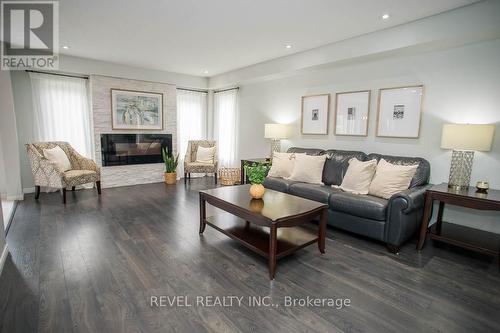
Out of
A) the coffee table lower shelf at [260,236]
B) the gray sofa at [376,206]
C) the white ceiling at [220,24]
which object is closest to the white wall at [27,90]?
the white ceiling at [220,24]

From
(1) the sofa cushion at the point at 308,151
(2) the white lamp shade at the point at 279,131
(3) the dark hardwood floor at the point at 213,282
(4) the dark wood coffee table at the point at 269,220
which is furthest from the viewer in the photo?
(2) the white lamp shade at the point at 279,131

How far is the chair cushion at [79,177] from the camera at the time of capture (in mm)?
4255

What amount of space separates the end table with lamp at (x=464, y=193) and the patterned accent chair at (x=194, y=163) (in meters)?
4.25

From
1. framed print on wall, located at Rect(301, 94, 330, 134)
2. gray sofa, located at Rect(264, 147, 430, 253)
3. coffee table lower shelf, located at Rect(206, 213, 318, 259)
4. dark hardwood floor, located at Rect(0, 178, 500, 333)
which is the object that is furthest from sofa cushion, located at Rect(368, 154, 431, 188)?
coffee table lower shelf, located at Rect(206, 213, 318, 259)

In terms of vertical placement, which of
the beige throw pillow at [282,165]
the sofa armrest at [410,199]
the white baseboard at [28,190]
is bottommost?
the white baseboard at [28,190]

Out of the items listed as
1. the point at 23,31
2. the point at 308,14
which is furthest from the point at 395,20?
the point at 23,31

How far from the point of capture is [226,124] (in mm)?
6504

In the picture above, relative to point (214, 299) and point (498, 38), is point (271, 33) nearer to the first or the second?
point (498, 38)

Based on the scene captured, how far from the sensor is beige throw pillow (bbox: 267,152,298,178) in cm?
418

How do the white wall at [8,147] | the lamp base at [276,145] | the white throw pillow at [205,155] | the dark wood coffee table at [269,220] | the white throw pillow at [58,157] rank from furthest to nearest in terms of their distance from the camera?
the white throw pillow at [205,155] < the lamp base at [276,145] < the white throw pillow at [58,157] < the white wall at [8,147] < the dark wood coffee table at [269,220]

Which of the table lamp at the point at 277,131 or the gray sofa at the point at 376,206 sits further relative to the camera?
the table lamp at the point at 277,131

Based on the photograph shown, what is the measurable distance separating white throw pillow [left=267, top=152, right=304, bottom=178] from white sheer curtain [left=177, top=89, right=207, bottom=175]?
3.06m

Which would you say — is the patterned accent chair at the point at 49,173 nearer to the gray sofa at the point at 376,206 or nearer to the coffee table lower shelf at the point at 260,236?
the coffee table lower shelf at the point at 260,236

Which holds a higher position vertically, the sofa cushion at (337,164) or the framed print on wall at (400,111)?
the framed print on wall at (400,111)
